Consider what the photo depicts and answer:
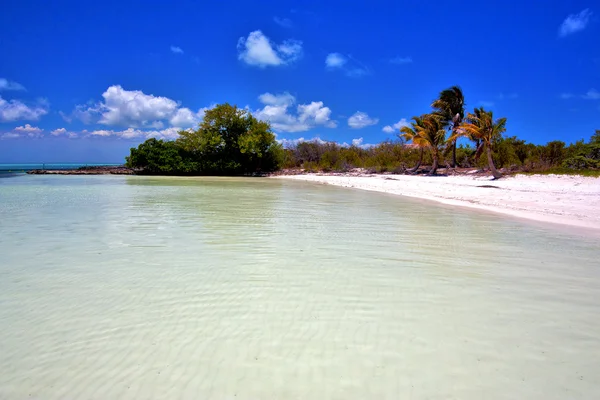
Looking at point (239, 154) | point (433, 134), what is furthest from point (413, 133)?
point (239, 154)

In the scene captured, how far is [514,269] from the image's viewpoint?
516 cm

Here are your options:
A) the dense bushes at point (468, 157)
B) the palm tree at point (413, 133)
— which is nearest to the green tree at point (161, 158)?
the dense bushes at point (468, 157)

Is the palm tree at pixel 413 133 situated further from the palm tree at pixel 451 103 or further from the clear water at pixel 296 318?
the clear water at pixel 296 318

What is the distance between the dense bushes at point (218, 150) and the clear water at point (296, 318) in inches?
1377

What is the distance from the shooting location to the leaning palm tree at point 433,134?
1210 inches

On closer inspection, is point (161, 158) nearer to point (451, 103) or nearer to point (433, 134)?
point (433, 134)

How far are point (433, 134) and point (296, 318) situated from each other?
3149cm

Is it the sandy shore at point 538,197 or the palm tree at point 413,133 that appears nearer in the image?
the sandy shore at point 538,197

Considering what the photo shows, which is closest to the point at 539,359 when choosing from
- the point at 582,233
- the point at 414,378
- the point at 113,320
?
the point at 414,378

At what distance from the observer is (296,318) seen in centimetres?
344

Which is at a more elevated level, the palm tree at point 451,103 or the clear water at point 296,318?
the palm tree at point 451,103

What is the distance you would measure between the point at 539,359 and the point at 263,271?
10.6 ft

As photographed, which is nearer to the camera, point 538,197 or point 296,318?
point 296,318

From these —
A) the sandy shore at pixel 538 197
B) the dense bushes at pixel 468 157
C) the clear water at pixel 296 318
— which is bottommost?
the clear water at pixel 296 318
